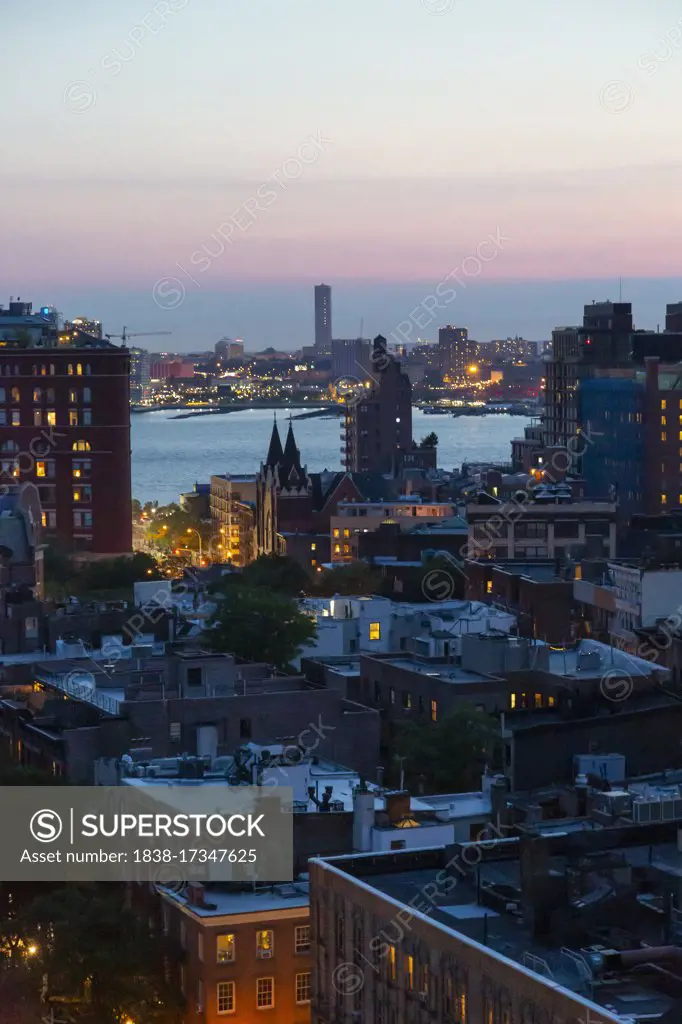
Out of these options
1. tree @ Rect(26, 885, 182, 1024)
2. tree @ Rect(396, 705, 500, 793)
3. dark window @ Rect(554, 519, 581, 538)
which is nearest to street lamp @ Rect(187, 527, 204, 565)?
dark window @ Rect(554, 519, 581, 538)

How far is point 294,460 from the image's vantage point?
227 ft

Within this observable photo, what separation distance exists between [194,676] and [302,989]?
34.2 ft

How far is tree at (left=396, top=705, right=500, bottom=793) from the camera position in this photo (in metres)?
27.1

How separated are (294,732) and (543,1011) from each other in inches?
564

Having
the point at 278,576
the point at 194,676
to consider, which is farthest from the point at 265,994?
the point at 278,576

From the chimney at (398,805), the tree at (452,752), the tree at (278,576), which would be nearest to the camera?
the chimney at (398,805)

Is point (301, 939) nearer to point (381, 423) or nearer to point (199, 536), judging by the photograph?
point (199, 536)

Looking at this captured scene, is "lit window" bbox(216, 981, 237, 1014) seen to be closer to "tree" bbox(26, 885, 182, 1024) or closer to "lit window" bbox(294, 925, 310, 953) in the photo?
"tree" bbox(26, 885, 182, 1024)

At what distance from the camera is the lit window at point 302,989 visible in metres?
20.4

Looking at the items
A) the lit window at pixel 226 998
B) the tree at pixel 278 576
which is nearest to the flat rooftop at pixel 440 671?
the lit window at pixel 226 998

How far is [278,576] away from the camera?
53031mm

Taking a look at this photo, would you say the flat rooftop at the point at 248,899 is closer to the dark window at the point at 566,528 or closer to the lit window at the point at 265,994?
the lit window at the point at 265,994

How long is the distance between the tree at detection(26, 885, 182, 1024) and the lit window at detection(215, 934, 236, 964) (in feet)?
1.87

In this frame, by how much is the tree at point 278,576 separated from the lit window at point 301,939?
28.7 m
